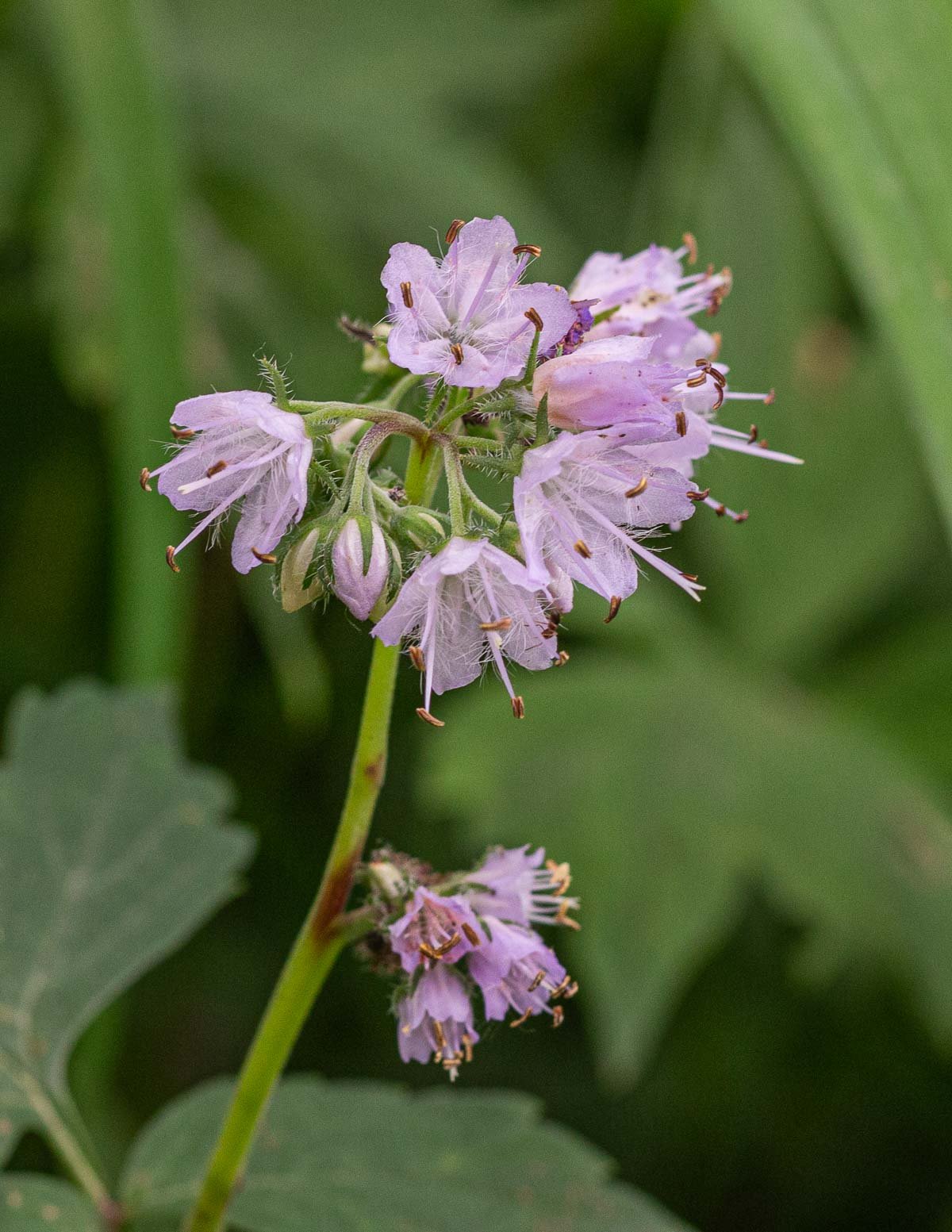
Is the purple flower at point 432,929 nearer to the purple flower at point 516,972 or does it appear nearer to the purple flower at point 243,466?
the purple flower at point 516,972

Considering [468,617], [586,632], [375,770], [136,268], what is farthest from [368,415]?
[586,632]

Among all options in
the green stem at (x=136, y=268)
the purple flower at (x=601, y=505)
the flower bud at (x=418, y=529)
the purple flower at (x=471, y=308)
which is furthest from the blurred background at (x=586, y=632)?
the flower bud at (x=418, y=529)

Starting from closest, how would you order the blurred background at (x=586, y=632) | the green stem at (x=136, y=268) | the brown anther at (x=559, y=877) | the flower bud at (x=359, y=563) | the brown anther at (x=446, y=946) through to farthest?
the flower bud at (x=359, y=563)
the brown anther at (x=446, y=946)
the brown anther at (x=559, y=877)
the green stem at (x=136, y=268)
the blurred background at (x=586, y=632)

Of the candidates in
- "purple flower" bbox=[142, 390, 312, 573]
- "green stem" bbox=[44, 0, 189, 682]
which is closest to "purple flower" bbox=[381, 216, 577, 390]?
"purple flower" bbox=[142, 390, 312, 573]

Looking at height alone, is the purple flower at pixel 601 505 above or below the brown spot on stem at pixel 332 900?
above

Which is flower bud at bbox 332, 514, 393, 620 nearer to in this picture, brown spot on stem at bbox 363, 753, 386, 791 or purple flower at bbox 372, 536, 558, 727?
purple flower at bbox 372, 536, 558, 727
